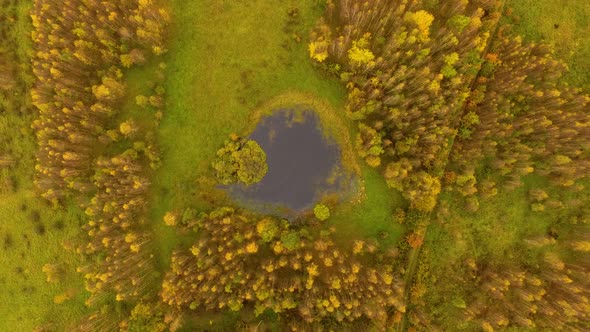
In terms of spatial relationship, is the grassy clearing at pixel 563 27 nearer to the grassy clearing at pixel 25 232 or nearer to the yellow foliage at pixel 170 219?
the yellow foliage at pixel 170 219

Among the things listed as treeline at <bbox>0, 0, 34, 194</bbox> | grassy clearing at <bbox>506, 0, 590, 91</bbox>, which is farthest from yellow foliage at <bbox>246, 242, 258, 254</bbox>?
grassy clearing at <bbox>506, 0, 590, 91</bbox>

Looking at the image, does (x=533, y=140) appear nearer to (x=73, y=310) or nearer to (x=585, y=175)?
(x=585, y=175)

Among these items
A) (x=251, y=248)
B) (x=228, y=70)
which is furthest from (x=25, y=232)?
(x=228, y=70)

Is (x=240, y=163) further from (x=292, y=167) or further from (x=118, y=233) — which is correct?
(x=118, y=233)

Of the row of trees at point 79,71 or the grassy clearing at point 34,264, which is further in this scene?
the grassy clearing at point 34,264

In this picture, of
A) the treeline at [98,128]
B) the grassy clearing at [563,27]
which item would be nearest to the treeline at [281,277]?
the treeline at [98,128]

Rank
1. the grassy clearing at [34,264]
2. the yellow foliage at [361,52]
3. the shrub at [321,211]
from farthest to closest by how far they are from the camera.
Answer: the grassy clearing at [34,264]
the shrub at [321,211]
the yellow foliage at [361,52]

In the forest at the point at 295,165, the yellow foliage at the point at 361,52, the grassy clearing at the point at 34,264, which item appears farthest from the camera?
the grassy clearing at the point at 34,264
